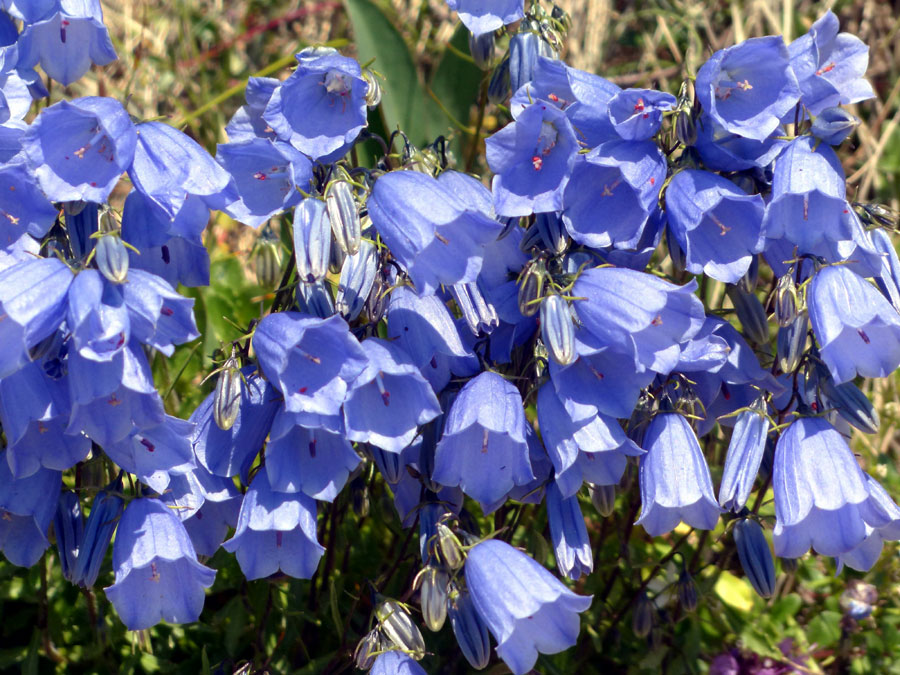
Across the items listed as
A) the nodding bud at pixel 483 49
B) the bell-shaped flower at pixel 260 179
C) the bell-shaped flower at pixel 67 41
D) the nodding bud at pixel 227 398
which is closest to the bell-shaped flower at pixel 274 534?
the nodding bud at pixel 227 398

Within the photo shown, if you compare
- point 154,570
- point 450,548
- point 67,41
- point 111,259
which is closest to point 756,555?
point 450,548

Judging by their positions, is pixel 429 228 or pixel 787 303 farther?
pixel 787 303

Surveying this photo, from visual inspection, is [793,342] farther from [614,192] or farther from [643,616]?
[643,616]

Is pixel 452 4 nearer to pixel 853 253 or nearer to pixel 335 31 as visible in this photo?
pixel 853 253

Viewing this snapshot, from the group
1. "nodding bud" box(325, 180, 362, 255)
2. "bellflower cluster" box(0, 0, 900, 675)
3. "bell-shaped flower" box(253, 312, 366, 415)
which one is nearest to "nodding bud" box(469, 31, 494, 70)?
"bellflower cluster" box(0, 0, 900, 675)

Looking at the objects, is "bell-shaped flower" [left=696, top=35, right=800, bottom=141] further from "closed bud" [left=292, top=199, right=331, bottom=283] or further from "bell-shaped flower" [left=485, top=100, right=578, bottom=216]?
"closed bud" [left=292, top=199, right=331, bottom=283]

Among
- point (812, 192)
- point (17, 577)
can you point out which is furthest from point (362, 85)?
point (17, 577)

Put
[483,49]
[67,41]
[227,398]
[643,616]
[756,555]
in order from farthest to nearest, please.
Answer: [483,49], [643,616], [67,41], [756,555], [227,398]

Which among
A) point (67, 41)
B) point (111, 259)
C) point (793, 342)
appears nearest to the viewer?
point (111, 259)
